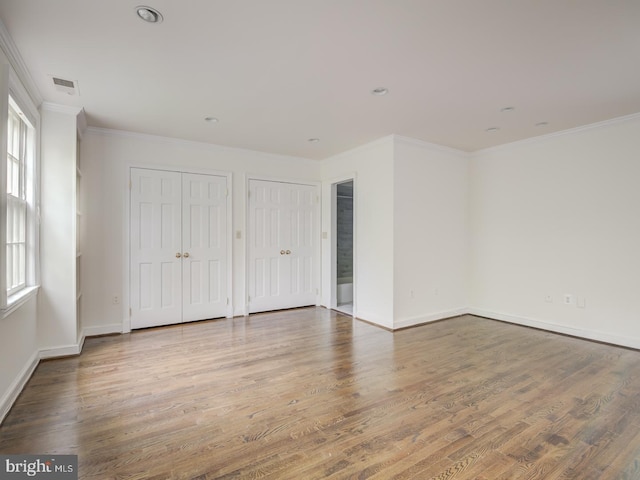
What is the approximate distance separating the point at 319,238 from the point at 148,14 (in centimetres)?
407

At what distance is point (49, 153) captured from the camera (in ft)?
10.6

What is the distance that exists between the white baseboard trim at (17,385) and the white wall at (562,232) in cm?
527

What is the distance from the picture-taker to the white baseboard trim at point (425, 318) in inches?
172

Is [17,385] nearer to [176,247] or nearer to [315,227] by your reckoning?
[176,247]

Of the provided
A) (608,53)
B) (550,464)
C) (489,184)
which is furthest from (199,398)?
(489,184)

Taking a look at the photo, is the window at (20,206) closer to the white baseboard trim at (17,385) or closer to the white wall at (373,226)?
the white baseboard trim at (17,385)

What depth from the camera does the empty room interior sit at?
1.97 metres

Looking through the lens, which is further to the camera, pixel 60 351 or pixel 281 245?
pixel 281 245

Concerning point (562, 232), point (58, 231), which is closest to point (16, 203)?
point (58, 231)

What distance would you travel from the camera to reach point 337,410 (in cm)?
234

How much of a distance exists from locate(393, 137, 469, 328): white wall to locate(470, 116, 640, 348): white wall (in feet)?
0.93

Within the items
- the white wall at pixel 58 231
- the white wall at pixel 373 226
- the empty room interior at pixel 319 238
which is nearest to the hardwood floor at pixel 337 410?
the empty room interior at pixel 319 238

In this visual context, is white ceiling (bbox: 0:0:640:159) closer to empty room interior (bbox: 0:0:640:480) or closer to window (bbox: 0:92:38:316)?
empty room interior (bbox: 0:0:640:480)

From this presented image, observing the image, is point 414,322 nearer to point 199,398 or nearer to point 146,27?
point 199,398
